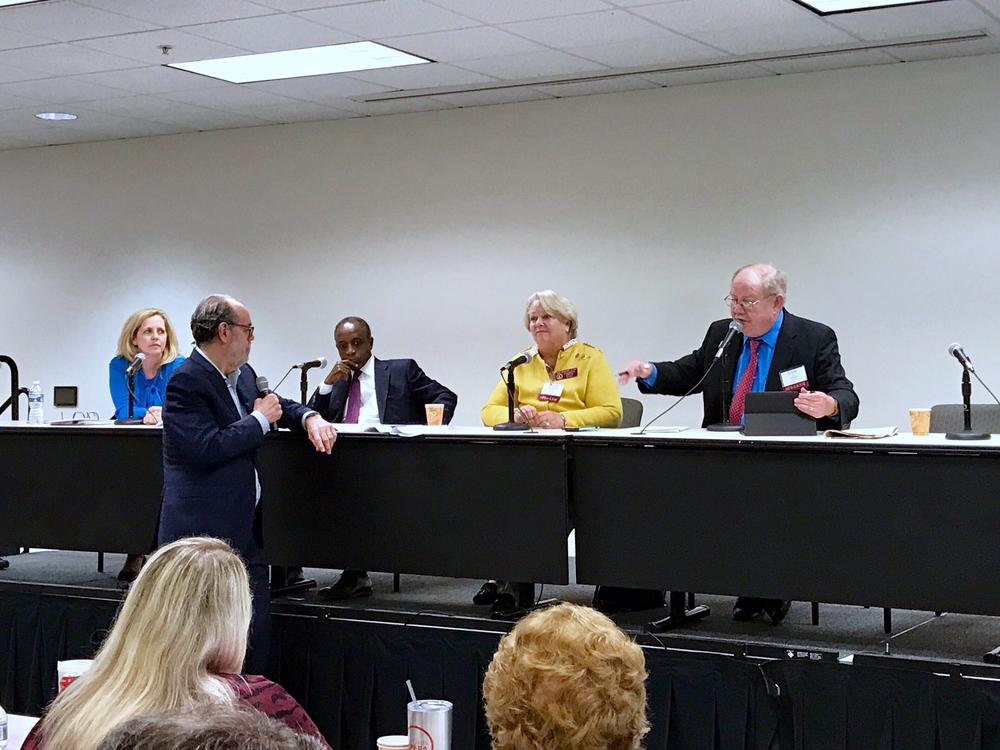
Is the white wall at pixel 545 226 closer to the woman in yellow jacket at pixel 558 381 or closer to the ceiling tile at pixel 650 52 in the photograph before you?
the ceiling tile at pixel 650 52

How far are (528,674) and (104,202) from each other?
872cm

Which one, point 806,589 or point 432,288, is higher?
point 432,288

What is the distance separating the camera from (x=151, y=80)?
743 cm

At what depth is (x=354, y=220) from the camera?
348 inches

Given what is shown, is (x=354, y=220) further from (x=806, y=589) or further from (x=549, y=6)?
(x=806, y=589)

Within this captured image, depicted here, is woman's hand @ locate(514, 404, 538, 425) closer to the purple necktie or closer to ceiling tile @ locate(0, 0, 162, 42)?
the purple necktie

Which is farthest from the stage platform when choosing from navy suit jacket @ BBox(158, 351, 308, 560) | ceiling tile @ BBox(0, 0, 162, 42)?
ceiling tile @ BBox(0, 0, 162, 42)

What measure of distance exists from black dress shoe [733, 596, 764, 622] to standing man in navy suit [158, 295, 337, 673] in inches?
72.0

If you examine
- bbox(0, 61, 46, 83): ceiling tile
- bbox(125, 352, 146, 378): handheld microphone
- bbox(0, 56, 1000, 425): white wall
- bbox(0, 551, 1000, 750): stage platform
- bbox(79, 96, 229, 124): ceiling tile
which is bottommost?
bbox(0, 551, 1000, 750): stage platform

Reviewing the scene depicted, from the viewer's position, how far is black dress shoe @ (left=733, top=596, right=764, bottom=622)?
4969 millimetres

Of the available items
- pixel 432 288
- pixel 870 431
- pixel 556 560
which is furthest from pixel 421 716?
pixel 432 288

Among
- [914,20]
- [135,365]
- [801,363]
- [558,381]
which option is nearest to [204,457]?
[135,365]

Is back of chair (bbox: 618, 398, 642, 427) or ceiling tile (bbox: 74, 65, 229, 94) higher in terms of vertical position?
ceiling tile (bbox: 74, 65, 229, 94)

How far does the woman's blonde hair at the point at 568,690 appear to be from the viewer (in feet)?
6.02
